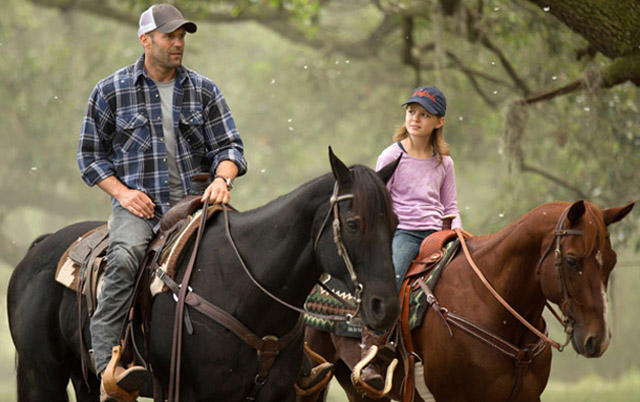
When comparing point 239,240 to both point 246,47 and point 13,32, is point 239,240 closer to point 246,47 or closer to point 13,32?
point 13,32

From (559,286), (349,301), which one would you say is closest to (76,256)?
(349,301)

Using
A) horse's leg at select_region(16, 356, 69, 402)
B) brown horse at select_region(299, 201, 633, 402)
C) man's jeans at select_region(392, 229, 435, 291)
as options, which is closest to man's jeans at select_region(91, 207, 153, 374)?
horse's leg at select_region(16, 356, 69, 402)

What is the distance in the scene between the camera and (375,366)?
5.61m

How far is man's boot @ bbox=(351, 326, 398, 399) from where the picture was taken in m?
5.44

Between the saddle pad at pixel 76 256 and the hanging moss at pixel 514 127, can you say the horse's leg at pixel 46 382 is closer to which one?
the saddle pad at pixel 76 256

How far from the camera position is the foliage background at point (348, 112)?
12.2 meters

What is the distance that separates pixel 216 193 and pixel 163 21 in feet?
3.39

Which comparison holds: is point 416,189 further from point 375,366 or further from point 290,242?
point 290,242

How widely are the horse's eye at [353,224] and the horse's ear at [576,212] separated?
152cm

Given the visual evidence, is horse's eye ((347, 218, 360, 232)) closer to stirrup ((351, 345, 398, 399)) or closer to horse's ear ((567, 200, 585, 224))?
horse's ear ((567, 200, 585, 224))

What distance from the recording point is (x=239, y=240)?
4.67 m

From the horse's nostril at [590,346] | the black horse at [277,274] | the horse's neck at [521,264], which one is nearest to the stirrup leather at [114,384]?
the black horse at [277,274]

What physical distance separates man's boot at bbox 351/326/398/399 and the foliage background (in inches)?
151

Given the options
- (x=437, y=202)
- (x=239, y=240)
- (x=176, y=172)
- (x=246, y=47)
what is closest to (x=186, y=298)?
(x=239, y=240)
